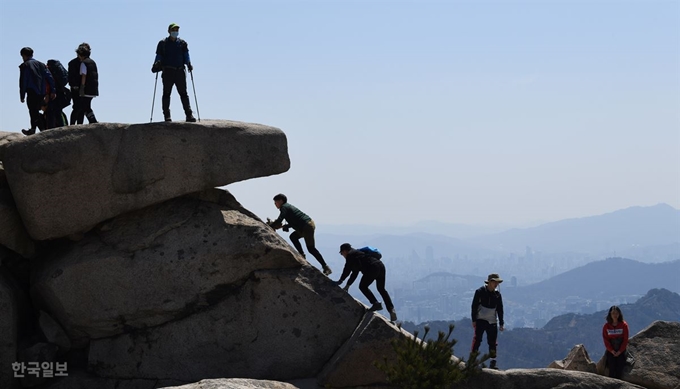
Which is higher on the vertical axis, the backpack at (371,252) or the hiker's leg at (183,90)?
the hiker's leg at (183,90)

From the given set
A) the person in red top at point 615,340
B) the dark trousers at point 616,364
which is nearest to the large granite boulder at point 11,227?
the person in red top at point 615,340

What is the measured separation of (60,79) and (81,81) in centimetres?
139

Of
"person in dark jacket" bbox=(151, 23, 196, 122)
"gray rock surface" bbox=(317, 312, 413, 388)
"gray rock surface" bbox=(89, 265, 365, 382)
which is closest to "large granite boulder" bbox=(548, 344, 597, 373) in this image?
"gray rock surface" bbox=(317, 312, 413, 388)

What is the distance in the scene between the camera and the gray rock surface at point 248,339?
20.6 metres

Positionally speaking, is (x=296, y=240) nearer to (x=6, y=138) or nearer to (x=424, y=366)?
(x=424, y=366)

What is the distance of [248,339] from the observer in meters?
20.7

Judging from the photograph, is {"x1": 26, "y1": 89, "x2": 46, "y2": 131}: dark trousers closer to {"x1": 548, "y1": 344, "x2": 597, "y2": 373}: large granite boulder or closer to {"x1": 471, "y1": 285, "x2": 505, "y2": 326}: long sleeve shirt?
{"x1": 471, "y1": 285, "x2": 505, "y2": 326}: long sleeve shirt

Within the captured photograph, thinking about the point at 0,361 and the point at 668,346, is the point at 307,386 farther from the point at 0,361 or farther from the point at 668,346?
the point at 668,346

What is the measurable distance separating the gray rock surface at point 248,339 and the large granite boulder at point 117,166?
9.84 feet

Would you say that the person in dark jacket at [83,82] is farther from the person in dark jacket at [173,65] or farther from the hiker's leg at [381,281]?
the hiker's leg at [381,281]

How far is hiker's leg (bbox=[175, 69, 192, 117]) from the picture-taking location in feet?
71.1

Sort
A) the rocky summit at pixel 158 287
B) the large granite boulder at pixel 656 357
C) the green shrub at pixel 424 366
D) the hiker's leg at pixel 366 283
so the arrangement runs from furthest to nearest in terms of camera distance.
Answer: the large granite boulder at pixel 656 357 < the hiker's leg at pixel 366 283 < the rocky summit at pixel 158 287 < the green shrub at pixel 424 366

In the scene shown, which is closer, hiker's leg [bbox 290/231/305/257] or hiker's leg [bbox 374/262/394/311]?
hiker's leg [bbox 374/262/394/311]

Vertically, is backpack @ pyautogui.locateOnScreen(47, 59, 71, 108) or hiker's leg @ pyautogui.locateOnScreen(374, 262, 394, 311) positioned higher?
backpack @ pyautogui.locateOnScreen(47, 59, 71, 108)
